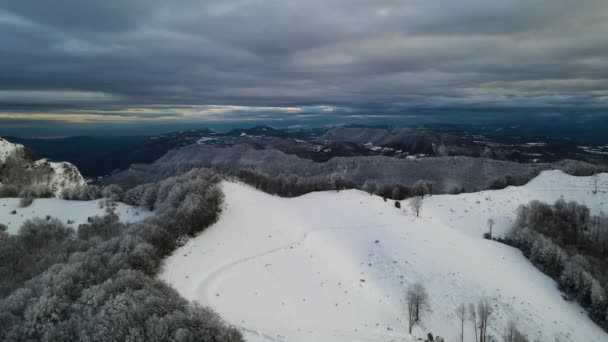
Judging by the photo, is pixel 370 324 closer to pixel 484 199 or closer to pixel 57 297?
pixel 57 297

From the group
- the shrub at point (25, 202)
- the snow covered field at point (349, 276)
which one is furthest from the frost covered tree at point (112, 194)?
the snow covered field at point (349, 276)

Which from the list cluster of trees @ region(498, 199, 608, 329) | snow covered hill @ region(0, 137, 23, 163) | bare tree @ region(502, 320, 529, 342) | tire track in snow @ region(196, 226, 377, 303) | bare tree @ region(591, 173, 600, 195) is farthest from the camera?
snow covered hill @ region(0, 137, 23, 163)

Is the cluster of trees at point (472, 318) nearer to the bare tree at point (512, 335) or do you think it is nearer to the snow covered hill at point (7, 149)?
the bare tree at point (512, 335)

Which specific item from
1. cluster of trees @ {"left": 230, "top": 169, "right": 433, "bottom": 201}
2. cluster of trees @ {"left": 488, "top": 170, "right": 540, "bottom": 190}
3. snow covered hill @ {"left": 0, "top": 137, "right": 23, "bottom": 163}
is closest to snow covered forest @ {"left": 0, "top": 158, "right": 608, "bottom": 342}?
cluster of trees @ {"left": 230, "top": 169, "right": 433, "bottom": 201}

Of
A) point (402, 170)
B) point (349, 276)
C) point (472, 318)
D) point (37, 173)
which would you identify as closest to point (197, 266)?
point (349, 276)

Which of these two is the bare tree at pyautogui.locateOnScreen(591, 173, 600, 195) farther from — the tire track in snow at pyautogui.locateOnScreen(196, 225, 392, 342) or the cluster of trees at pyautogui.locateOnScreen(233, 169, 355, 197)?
the tire track in snow at pyautogui.locateOnScreen(196, 225, 392, 342)

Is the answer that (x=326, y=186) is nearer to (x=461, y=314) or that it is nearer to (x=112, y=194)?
(x=112, y=194)
